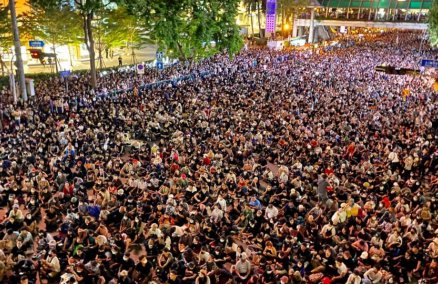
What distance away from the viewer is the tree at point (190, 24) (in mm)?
26109

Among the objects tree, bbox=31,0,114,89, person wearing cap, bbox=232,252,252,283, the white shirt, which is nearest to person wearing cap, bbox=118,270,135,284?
person wearing cap, bbox=232,252,252,283

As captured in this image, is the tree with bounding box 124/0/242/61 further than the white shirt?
Yes

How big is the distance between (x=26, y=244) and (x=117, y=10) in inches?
1004

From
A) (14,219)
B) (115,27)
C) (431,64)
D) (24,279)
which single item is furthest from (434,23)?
(24,279)

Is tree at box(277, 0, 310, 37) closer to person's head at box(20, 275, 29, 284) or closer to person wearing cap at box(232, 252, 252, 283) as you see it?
person wearing cap at box(232, 252, 252, 283)

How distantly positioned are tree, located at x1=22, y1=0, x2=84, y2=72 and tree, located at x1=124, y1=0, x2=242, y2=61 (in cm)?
669

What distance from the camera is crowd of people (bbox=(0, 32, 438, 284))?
30.3 ft

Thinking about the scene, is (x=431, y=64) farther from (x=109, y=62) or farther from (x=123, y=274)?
(x=109, y=62)

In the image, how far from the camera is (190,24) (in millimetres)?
27078

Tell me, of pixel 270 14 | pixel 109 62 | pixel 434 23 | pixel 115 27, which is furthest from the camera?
pixel 270 14

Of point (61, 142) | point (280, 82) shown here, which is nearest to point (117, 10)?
point (280, 82)

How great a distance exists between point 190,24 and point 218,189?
17.3 m

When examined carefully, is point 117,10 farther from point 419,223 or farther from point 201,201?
point 419,223

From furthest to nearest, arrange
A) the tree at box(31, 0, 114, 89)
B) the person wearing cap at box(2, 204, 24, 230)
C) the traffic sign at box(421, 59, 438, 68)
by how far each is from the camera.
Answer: the tree at box(31, 0, 114, 89) < the traffic sign at box(421, 59, 438, 68) < the person wearing cap at box(2, 204, 24, 230)
